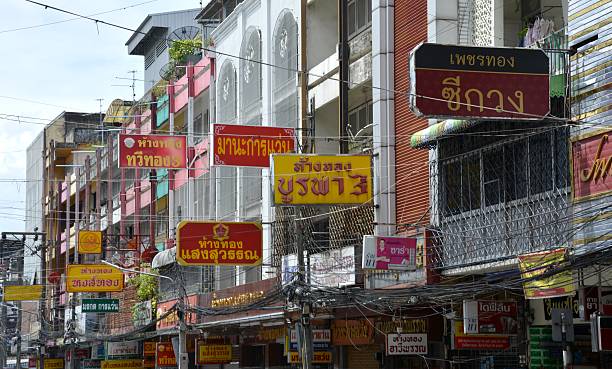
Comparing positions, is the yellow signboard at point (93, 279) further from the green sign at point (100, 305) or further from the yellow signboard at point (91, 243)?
the yellow signboard at point (91, 243)

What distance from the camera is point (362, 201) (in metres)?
28.7

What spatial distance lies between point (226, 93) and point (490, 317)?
2044cm

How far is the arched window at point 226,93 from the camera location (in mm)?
41031

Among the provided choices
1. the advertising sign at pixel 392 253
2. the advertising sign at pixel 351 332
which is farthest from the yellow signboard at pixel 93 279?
the advertising sign at pixel 392 253

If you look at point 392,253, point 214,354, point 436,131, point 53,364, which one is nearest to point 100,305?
point 214,354

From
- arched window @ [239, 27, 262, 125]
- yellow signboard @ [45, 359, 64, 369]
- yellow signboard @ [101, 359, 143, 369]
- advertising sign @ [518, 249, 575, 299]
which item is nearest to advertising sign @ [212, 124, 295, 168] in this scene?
arched window @ [239, 27, 262, 125]

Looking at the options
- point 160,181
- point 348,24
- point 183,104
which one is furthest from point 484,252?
point 160,181

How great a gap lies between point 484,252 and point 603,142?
14.0 feet

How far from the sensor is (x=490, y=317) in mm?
23328

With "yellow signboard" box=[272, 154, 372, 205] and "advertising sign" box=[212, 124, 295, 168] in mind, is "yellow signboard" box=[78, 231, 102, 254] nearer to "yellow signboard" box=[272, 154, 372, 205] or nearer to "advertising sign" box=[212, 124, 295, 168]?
"advertising sign" box=[212, 124, 295, 168]

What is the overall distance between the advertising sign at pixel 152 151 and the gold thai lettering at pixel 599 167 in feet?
59.1

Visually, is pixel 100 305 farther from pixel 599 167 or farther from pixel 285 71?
pixel 599 167

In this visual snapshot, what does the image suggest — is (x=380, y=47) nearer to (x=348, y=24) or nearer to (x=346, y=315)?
(x=348, y=24)

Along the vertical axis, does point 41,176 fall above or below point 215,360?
above
